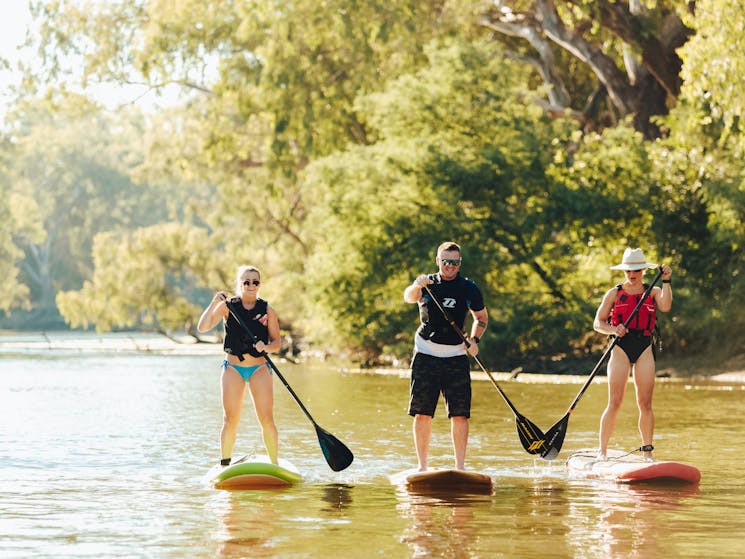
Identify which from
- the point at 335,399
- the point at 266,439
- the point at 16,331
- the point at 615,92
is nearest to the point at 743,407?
the point at 335,399

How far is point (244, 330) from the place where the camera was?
40.2 feet

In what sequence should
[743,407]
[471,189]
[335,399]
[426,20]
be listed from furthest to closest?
[426,20], [471,189], [335,399], [743,407]

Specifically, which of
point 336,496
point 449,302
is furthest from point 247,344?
point 449,302

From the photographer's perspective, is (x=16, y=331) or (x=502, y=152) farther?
(x=16, y=331)

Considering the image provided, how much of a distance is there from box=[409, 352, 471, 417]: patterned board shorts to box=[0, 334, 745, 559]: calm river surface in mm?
734

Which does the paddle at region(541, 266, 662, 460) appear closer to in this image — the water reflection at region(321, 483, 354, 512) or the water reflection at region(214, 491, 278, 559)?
the water reflection at region(321, 483, 354, 512)

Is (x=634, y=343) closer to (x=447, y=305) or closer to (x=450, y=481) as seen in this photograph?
(x=447, y=305)

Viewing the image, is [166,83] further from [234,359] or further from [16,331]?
[16,331]

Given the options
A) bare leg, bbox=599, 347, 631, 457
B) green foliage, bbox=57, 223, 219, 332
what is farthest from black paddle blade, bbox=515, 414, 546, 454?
green foliage, bbox=57, 223, 219, 332

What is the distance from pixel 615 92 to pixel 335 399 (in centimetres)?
1715

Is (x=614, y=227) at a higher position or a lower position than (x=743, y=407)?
higher

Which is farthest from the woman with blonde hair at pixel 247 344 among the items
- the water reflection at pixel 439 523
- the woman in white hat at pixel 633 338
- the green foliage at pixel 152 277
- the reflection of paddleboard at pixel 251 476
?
the green foliage at pixel 152 277

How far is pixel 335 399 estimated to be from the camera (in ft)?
81.8

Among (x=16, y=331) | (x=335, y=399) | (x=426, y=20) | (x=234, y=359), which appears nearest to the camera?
(x=234, y=359)
